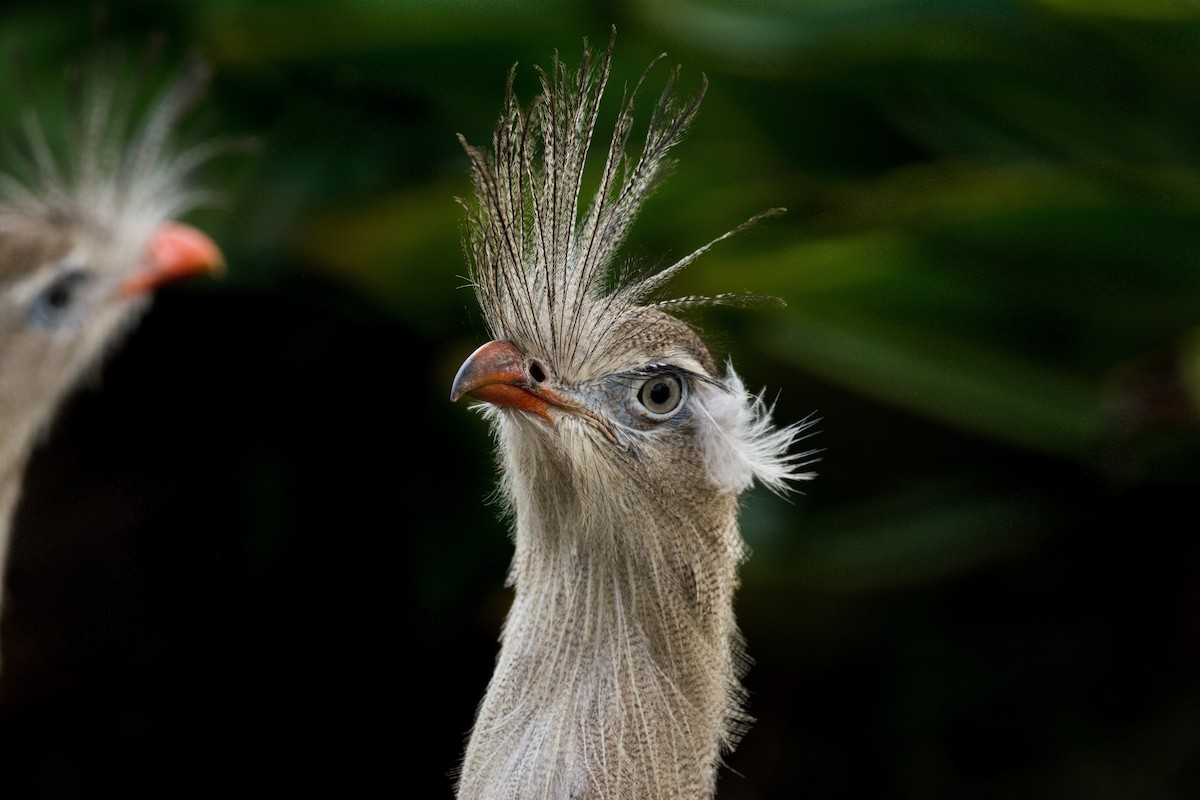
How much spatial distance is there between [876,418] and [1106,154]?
78 centimetres

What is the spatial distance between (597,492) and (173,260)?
1.44 m

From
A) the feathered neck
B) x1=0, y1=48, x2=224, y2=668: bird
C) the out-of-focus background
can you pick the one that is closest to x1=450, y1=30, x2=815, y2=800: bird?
the feathered neck

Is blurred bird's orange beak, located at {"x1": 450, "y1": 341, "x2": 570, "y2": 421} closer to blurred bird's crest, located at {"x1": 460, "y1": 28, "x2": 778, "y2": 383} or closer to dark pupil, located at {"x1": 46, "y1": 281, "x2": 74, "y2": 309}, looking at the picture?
blurred bird's crest, located at {"x1": 460, "y1": 28, "x2": 778, "y2": 383}

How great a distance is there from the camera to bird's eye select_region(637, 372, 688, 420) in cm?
154

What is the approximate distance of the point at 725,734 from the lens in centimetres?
156

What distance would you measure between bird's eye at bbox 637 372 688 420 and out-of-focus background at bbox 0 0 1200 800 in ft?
3.73

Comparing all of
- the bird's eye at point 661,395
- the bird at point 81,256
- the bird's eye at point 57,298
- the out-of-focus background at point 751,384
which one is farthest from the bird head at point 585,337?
Answer: the bird's eye at point 57,298

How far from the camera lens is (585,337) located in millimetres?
1507

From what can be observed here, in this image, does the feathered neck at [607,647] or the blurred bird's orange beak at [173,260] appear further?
the blurred bird's orange beak at [173,260]

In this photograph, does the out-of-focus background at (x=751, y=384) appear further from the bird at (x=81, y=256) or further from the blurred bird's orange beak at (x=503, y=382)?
the blurred bird's orange beak at (x=503, y=382)

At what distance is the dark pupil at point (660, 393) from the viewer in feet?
5.08

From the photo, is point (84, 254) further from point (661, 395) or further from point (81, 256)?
point (661, 395)

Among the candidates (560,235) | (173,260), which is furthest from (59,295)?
(560,235)

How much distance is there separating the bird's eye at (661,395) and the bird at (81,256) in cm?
133
